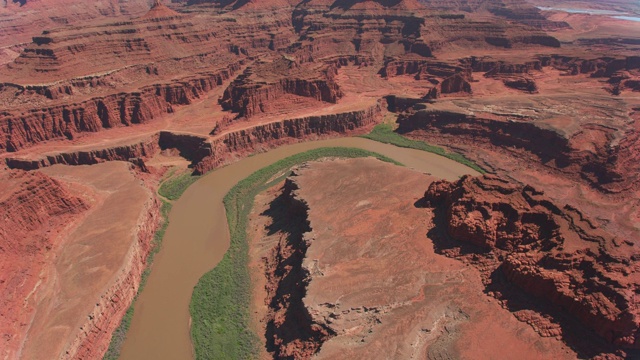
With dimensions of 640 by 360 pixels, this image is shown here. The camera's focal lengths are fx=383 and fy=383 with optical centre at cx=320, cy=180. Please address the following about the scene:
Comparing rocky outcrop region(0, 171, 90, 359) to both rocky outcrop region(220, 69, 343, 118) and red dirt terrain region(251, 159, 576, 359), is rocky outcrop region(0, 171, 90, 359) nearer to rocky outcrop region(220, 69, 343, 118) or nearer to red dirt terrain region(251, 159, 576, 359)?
red dirt terrain region(251, 159, 576, 359)

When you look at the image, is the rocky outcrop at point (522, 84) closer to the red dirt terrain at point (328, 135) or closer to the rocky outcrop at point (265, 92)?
the red dirt terrain at point (328, 135)

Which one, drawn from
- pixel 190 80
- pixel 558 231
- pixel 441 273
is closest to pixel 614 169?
pixel 558 231

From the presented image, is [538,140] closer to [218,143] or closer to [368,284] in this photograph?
[368,284]

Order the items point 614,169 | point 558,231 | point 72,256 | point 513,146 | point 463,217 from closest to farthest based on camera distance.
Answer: point 558,231
point 463,217
point 72,256
point 614,169
point 513,146

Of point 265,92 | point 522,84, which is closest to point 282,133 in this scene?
point 265,92

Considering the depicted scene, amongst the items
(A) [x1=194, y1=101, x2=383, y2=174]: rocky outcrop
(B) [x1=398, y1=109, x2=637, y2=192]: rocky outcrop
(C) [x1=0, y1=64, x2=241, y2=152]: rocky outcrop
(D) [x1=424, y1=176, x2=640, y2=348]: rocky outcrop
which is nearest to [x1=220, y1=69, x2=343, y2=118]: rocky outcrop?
(A) [x1=194, y1=101, x2=383, y2=174]: rocky outcrop

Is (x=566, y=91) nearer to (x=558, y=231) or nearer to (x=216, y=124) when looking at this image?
(x=558, y=231)
